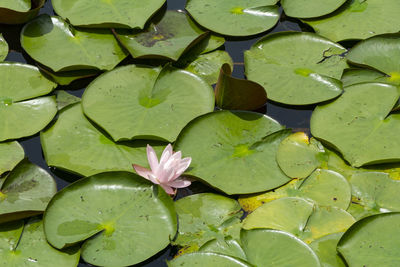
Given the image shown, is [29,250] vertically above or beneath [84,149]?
beneath

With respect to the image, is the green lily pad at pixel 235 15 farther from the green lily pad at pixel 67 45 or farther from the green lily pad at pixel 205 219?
the green lily pad at pixel 205 219

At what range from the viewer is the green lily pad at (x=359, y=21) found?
3018 mm

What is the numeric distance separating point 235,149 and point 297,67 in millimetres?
704

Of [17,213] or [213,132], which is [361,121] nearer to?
[213,132]

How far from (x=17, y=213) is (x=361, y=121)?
1.70m

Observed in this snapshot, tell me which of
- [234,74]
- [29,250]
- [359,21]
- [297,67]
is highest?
[359,21]

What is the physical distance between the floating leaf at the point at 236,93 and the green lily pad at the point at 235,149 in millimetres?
71

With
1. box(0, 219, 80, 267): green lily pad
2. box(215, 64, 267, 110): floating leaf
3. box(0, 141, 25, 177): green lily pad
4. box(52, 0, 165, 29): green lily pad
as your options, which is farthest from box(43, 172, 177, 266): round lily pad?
box(52, 0, 165, 29): green lily pad

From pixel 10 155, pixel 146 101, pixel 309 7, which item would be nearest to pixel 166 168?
pixel 146 101

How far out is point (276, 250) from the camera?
1993mm

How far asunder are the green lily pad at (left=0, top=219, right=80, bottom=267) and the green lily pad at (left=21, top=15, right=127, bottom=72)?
98cm

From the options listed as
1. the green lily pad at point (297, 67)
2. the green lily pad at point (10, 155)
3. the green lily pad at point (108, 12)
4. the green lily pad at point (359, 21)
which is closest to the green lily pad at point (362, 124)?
the green lily pad at point (297, 67)

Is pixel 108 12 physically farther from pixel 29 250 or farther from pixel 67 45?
pixel 29 250

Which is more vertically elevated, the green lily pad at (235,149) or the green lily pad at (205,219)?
the green lily pad at (235,149)
